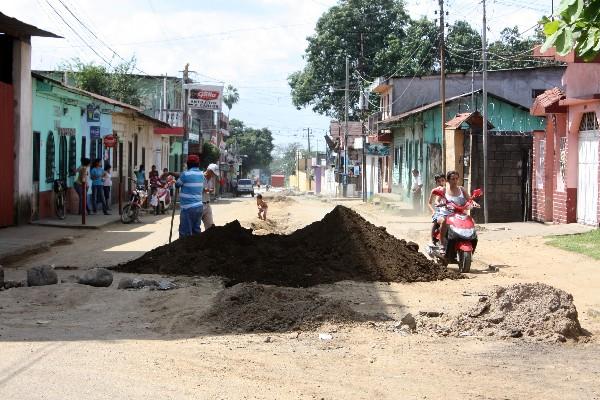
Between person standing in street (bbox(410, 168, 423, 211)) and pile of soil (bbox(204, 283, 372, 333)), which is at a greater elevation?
person standing in street (bbox(410, 168, 423, 211))

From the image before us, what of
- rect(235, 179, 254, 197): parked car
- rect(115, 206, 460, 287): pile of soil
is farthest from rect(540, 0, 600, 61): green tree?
rect(235, 179, 254, 197): parked car

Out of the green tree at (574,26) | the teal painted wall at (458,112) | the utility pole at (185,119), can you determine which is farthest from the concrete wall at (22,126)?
the utility pole at (185,119)

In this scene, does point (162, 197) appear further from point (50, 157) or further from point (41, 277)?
point (41, 277)

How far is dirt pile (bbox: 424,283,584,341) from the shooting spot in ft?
30.6

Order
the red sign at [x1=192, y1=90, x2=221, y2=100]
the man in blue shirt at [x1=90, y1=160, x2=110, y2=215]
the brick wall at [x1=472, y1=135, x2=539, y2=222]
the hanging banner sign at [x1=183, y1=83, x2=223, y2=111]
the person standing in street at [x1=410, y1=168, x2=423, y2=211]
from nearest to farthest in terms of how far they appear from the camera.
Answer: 1. the brick wall at [x1=472, y1=135, x2=539, y2=222]
2. the man in blue shirt at [x1=90, y1=160, x2=110, y2=215]
3. the person standing in street at [x1=410, y1=168, x2=423, y2=211]
4. the hanging banner sign at [x1=183, y1=83, x2=223, y2=111]
5. the red sign at [x1=192, y1=90, x2=221, y2=100]

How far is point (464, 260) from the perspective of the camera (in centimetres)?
1554

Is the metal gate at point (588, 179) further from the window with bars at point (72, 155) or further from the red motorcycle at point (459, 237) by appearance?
the window with bars at point (72, 155)

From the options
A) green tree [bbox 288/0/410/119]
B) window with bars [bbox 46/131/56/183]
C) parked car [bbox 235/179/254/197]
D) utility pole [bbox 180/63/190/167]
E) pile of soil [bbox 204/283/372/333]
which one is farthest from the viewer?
parked car [bbox 235/179/254/197]

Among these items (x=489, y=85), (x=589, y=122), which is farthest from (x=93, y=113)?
(x=489, y=85)

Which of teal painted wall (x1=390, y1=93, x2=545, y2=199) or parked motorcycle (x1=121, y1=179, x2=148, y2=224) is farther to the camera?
teal painted wall (x1=390, y1=93, x2=545, y2=199)

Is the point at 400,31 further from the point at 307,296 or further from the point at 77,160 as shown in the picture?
the point at 307,296

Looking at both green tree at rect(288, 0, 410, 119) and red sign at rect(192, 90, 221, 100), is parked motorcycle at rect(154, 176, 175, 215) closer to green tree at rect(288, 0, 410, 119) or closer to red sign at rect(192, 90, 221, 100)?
red sign at rect(192, 90, 221, 100)

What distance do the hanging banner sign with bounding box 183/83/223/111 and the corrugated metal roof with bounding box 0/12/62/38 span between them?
1753 inches

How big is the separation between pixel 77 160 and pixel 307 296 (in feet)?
76.5
